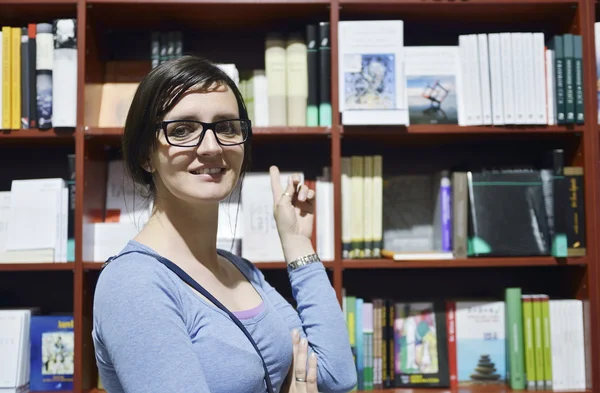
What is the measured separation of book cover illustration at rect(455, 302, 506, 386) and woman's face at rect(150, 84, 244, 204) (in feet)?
4.30

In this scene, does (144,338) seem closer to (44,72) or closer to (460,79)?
(44,72)

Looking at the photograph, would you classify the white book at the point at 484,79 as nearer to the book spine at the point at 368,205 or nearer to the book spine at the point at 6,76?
the book spine at the point at 368,205

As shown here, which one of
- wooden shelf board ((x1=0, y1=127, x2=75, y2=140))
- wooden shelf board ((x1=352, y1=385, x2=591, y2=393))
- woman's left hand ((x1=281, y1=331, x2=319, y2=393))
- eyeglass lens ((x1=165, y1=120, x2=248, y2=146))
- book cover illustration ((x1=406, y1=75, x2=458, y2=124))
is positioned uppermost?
book cover illustration ((x1=406, y1=75, x2=458, y2=124))

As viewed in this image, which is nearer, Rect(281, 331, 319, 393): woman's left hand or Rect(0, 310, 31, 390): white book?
Rect(281, 331, 319, 393): woman's left hand

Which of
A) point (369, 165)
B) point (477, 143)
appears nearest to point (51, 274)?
point (369, 165)

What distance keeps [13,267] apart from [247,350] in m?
1.28

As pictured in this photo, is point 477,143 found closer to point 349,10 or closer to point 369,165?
point 369,165

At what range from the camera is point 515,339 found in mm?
1958

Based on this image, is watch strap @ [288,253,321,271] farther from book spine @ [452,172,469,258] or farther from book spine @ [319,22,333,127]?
book spine @ [452,172,469,258]

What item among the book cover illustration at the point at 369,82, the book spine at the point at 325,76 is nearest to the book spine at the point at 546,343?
the book cover illustration at the point at 369,82

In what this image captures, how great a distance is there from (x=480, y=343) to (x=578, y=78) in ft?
3.19

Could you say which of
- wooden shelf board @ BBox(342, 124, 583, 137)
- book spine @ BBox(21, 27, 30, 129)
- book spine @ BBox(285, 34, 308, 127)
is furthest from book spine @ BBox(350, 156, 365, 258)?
book spine @ BBox(21, 27, 30, 129)

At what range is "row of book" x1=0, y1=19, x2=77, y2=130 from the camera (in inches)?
73.6

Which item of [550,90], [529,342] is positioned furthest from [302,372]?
[550,90]
